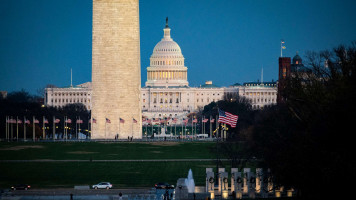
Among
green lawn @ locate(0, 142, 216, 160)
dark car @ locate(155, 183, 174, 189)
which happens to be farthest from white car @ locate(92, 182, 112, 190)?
green lawn @ locate(0, 142, 216, 160)

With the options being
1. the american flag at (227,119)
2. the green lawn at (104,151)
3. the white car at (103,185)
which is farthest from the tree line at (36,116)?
the white car at (103,185)

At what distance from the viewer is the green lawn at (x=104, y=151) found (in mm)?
70562

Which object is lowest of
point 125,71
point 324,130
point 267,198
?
point 267,198

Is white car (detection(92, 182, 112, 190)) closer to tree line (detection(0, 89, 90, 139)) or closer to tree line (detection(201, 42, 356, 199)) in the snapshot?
tree line (detection(201, 42, 356, 199))

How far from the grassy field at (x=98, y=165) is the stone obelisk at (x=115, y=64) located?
1031 centimetres

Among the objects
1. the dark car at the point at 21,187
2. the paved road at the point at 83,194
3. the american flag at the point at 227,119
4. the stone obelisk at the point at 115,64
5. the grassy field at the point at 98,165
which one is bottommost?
the paved road at the point at 83,194

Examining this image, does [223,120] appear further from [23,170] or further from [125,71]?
[125,71]

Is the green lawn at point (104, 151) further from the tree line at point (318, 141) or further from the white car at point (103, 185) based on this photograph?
the tree line at point (318, 141)

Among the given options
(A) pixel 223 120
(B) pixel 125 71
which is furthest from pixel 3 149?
(A) pixel 223 120

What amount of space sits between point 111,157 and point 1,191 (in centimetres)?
2630

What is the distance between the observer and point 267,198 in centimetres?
4166

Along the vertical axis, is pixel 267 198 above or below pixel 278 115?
below

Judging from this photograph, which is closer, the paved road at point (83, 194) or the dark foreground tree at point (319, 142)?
the dark foreground tree at point (319, 142)

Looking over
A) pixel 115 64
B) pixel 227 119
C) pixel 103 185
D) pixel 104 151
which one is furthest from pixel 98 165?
pixel 115 64
